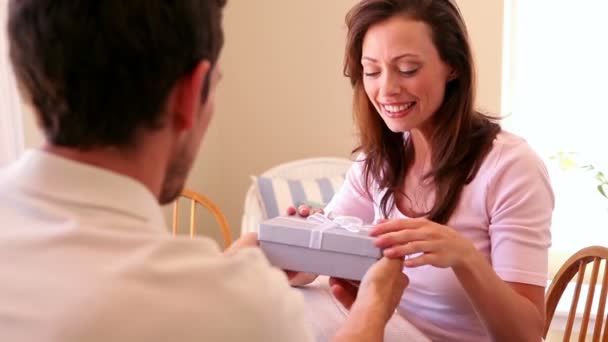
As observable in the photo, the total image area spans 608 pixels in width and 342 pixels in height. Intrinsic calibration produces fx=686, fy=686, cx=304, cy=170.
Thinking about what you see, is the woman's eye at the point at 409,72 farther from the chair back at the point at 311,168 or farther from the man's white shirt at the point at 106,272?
the chair back at the point at 311,168

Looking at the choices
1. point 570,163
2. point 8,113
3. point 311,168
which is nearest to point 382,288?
point 8,113

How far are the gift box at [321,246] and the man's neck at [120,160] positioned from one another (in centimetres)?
53

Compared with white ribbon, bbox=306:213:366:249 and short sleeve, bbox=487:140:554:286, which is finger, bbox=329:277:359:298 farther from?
short sleeve, bbox=487:140:554:286

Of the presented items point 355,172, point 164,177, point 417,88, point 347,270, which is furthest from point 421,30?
point 164,177

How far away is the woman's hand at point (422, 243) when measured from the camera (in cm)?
114

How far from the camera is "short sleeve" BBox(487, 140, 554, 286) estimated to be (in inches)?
51.1

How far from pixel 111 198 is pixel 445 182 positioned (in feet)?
3.11

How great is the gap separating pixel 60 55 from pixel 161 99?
0.10m

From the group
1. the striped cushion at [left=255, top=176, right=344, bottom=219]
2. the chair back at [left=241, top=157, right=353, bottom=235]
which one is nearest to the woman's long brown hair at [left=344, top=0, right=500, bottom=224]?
the striped cushion at [left=255, top=176, right=344, bottom=219]

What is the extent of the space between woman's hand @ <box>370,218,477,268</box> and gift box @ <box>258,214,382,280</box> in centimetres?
2

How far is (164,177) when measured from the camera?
718 mm

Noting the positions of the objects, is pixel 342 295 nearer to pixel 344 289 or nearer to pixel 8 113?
pixel 344 289

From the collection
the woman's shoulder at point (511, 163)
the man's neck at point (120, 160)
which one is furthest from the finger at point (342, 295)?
the man's neck at point (120, 160)

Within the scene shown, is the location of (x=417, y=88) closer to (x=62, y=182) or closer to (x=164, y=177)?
(x=164, y=177)
